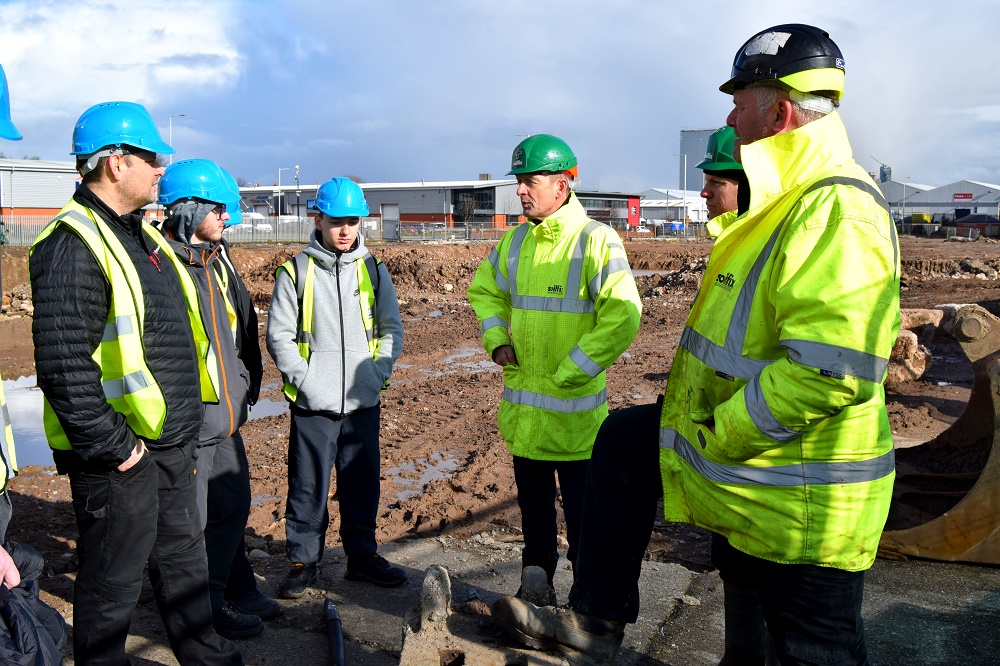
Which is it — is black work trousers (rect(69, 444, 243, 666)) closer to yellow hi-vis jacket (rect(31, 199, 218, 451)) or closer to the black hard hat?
yellow hi-vis jacket (rect(31, 199, 218, 451))

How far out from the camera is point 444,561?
4.70 m

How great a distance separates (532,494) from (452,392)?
20.9 feet

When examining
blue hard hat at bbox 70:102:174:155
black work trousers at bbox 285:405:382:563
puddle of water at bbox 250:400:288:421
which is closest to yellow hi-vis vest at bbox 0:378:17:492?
blue hard hat at bbox 70:102:174:155

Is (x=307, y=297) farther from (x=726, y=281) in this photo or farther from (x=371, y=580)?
(x=726, y=281)

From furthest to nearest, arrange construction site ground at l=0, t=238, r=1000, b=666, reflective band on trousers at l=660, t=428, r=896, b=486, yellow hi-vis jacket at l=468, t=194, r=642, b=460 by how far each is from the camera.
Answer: yellow hi-vis jacket at l=468, t=194, r=642, b=460
construction site ground at l=0, t=238, r=1000, b=666
reflective band on trousers at l=660, t=428, r=896, b=486

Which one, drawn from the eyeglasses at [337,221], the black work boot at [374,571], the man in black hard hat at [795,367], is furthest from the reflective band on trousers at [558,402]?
the eyeglasses at [337,221]

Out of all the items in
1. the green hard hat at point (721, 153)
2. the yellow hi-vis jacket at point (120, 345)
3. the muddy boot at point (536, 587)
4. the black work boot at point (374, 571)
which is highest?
the green hard hat at point (721, 153)

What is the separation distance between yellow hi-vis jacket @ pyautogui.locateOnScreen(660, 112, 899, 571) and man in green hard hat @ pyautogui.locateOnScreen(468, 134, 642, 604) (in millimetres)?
1162

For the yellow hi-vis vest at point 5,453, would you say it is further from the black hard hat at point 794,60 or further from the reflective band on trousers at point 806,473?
the black hard hat at point 794,60

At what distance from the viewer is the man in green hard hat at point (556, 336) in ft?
11.9

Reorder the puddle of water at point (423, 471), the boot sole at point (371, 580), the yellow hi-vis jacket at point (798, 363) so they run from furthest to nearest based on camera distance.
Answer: the puddle of water at point (423, 471)
the boot sole at point (371, 580)
the yellow hi-vis jacket at point (798, 363)

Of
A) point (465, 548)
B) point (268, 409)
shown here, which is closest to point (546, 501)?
point (465, 548)

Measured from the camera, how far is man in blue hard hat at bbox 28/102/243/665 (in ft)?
8.72

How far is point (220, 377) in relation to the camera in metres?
3.68
